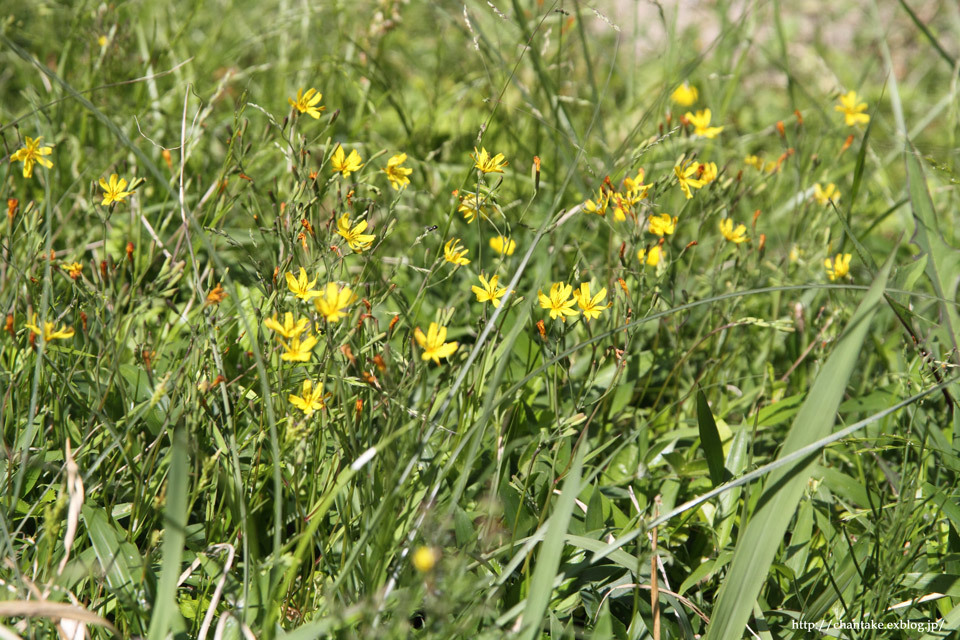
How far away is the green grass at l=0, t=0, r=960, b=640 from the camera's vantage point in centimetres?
127

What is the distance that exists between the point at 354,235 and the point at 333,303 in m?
0.26

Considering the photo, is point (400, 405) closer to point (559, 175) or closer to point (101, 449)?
point (101, 449)

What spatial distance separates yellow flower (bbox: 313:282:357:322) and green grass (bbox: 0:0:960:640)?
0.03 meters

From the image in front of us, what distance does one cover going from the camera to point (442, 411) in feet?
4.64

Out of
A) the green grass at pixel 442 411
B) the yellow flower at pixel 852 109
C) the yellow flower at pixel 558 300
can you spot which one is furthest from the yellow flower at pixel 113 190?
the yellow flower at pixel 852 109

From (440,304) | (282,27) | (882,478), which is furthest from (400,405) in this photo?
(282,27)

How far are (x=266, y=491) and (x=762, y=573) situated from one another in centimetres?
98

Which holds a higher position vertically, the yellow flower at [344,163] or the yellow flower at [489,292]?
the yellow flower at [344,163]

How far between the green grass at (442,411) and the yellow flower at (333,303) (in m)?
0.03

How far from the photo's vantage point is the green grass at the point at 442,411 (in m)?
1.27

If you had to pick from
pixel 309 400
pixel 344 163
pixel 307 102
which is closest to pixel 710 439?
pixel 309 400

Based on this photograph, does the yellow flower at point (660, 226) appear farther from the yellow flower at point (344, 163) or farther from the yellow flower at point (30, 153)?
the yellow flower at point (30, 153)

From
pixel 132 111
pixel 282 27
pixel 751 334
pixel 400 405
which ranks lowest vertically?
pixel 751 334

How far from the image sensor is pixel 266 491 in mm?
1634
